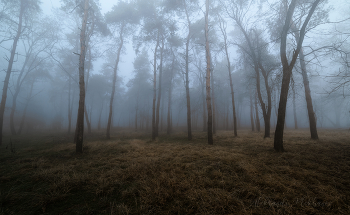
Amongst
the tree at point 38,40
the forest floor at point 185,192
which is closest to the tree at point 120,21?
the tree at point 38,40

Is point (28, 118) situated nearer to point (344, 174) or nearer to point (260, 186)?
point (260, 186)

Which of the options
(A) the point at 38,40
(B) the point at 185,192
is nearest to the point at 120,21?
(A) the point at 38,40

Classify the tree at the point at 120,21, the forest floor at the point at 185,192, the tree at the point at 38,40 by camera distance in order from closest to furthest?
the forest floor at the point at 185,192
the tree at the point at 120,21
the tree at the point at 38,40

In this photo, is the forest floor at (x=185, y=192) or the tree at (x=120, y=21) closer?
the forest floor at (x=185, y=192)

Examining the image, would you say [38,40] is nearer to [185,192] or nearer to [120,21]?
[120,21]

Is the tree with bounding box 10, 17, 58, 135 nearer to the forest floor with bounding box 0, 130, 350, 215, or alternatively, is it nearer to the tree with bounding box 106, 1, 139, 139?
the tree with bounding box 106, 1, 139, 139

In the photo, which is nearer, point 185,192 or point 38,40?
point 185,192

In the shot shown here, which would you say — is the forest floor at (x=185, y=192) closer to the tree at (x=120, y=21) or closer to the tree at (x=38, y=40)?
the tree at (x=120, y=21)

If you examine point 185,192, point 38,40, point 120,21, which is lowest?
point 185,192

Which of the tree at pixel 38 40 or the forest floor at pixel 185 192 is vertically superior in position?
the tree at pixel 38 40

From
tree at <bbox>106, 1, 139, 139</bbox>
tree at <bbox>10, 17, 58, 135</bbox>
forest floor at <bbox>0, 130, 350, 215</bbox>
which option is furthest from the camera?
tree at <bbox>10, 17, 58, 135</bbox>

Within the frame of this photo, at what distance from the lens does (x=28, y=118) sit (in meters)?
22.7

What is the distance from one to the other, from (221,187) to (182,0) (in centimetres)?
1560

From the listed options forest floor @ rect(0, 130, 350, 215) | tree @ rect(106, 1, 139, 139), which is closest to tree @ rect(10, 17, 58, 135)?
tree @ rect(106, 1, 139, 139)
